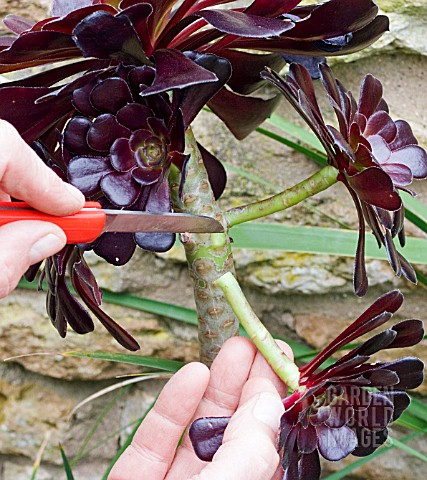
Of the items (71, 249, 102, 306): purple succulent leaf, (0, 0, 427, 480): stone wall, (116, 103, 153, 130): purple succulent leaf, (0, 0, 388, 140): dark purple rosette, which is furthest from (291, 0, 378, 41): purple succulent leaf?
(0, 0, 427, 480): stone wall

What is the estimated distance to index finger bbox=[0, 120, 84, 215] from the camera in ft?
1.00

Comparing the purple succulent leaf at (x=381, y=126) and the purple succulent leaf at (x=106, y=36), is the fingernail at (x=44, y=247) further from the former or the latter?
the purple succulent leaf at (x=381, y=126)

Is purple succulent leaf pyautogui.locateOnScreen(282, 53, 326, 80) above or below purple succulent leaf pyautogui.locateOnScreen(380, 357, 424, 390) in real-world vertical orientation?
above

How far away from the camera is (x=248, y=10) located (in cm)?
37

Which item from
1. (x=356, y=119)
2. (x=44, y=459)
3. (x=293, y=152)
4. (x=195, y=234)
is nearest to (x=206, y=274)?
(x=195, y=234)

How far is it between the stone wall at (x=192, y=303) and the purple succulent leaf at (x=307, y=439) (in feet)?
1.33

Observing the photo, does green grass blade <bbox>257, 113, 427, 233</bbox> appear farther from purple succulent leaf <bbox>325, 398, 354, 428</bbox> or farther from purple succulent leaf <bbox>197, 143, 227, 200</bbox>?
purple succulent leaf <bbox>325, 398, 354, 428</bbox>

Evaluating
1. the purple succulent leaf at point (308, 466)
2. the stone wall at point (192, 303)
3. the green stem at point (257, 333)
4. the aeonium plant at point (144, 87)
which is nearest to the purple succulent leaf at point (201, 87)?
the aeonium plant at point (144, 87)

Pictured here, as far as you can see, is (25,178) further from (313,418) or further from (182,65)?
(313,418)

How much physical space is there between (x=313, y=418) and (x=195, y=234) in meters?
0.13

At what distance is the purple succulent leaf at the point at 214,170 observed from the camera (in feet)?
1.62

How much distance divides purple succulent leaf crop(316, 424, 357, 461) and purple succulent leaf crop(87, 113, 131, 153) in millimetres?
204

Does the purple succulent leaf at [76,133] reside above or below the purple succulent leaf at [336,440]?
above

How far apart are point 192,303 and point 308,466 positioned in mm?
452
